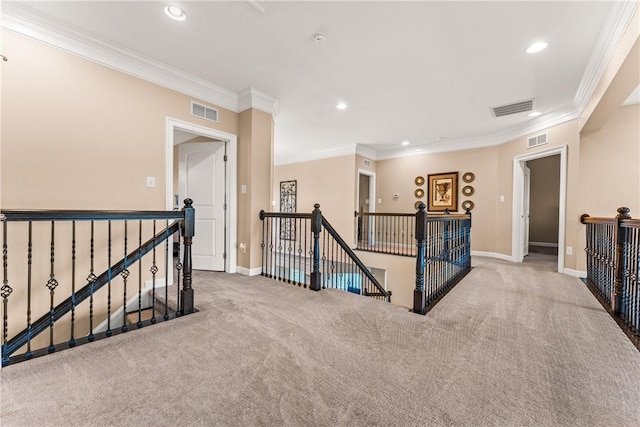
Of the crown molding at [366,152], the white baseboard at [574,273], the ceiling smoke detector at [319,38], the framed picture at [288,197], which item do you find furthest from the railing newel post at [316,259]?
the framed picture at [288,197]

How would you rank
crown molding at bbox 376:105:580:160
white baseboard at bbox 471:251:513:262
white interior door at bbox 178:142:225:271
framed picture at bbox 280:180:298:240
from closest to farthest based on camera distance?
white interior door at bbox 178:142:225:271, crown molding at bbox 376:105:580:160, white baseboard at bbox 471:251:513:262, framed picture at bbox 280:180:298:240

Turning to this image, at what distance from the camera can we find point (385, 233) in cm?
701

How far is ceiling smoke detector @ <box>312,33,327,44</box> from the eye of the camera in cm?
258

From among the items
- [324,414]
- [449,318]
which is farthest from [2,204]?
[449,318]

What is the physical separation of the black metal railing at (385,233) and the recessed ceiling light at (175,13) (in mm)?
4972

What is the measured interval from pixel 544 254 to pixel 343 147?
5493 millimetres

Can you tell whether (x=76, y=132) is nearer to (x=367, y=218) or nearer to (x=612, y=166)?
(x=367, y=218)

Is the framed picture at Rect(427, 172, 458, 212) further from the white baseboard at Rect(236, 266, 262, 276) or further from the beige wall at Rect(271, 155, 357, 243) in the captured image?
the white baseboard at Rect(236, 266, 262, 276)

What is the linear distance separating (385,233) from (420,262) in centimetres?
438

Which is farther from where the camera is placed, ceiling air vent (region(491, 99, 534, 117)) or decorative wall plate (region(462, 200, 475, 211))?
decorative wall plate (region(462, 200, 475, 211))

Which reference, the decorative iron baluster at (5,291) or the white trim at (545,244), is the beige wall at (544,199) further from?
the decorative iron baluster at (5,291)

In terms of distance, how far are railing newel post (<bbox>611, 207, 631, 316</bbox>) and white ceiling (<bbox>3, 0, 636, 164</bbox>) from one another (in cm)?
171

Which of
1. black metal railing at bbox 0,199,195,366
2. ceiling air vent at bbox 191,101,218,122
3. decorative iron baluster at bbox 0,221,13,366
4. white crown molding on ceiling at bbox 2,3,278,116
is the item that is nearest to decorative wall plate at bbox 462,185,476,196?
white crown molding on ceiling at bbox 2,3,278,116

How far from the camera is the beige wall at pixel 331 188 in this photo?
6699 mm
